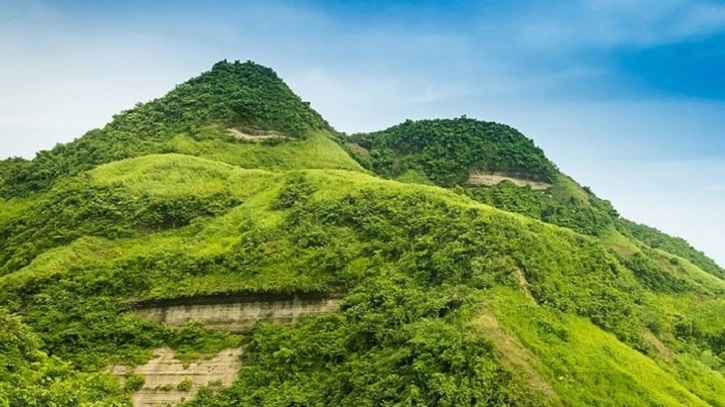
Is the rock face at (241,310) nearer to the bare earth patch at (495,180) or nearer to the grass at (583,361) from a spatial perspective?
the grass at (583,361)

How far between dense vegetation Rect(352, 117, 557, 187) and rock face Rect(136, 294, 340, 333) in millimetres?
37493

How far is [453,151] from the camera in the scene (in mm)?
75875

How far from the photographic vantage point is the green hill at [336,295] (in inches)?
1091

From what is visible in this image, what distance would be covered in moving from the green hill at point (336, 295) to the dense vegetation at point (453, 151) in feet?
61.2

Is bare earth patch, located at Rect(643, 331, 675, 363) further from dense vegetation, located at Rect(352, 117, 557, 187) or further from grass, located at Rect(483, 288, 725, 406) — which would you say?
dense vegetation, located at Rect(352, 117, 557, 187)

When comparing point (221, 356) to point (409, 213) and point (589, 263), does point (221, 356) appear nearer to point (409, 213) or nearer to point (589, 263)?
point (409, 213)

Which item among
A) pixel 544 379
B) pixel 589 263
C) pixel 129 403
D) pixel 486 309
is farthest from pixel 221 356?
pixel 589 263

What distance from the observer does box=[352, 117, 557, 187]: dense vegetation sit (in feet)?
237

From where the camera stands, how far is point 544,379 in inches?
1043

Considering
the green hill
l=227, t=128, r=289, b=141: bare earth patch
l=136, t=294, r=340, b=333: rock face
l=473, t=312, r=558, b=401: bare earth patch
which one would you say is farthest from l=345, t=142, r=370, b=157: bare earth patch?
l=473, t=312, r=558, b=401: bare earth patch

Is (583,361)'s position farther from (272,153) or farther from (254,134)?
A: (254,134)

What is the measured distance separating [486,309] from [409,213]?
467 inches

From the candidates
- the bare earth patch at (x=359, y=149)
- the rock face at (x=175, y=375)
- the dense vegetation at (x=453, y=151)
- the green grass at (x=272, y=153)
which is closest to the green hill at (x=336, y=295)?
the rock face at (x=175, y=375)

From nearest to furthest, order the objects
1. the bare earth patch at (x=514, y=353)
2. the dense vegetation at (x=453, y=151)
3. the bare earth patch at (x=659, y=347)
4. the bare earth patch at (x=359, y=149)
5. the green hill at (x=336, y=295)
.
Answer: the bare earth patch at (x=514, y=353)
the green hill at (x=336, y=295)
the bare earth patch at (x=659, y=347)
the dense vegetation at (x=453, y=151)
the bare earth patch at (x=359, y=149)
